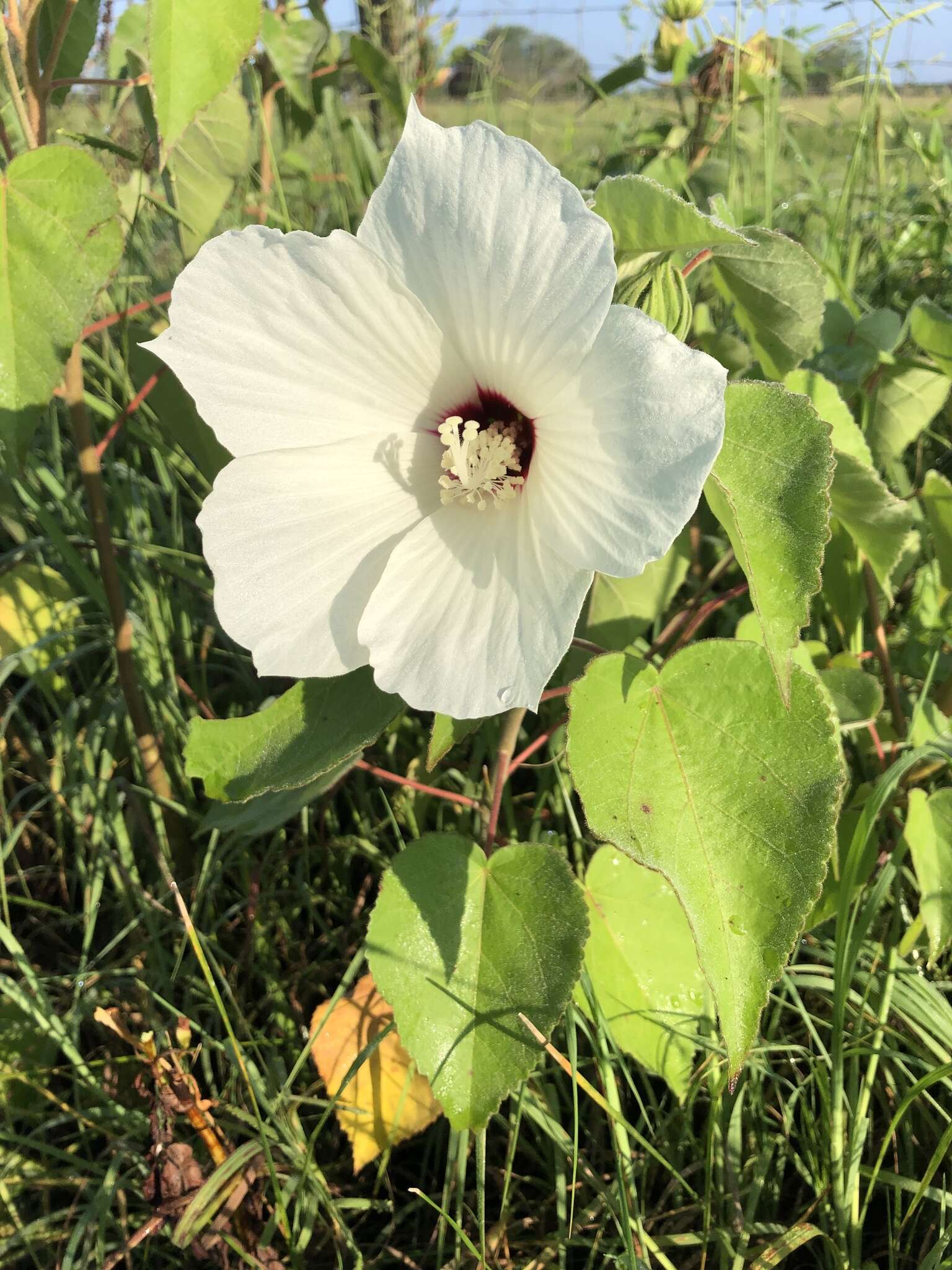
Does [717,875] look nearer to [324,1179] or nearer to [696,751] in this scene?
[696,751]

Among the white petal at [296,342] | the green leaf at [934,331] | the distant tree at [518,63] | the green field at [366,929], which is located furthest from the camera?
the distant tree at [518,63]

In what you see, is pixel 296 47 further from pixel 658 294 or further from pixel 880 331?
pixel 658 294

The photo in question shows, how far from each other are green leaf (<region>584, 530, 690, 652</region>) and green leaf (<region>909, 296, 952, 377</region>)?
51 cm

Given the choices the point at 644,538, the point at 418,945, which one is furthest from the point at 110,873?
the point at 644,538

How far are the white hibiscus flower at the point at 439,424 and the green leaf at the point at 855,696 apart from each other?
0.63 m

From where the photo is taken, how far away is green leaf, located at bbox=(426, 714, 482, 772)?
38.5 inches

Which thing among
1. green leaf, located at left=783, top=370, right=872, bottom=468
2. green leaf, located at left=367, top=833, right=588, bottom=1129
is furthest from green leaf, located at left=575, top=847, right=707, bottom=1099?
green leaf, located at left=783, top=370, right=872, bottom=468

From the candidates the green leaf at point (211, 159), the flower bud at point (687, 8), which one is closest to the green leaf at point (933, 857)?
the green leaf at point (211, 159)

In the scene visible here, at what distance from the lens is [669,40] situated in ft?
8.07

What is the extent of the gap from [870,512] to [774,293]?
0.29 m

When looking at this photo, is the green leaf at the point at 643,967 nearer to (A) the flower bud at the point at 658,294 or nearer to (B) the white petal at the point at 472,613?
(B) the white petal at the point at 472,613

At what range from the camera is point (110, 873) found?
1643 millimetres

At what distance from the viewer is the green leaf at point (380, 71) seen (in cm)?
178

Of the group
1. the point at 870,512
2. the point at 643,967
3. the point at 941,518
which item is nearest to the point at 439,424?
the point at 870,512
